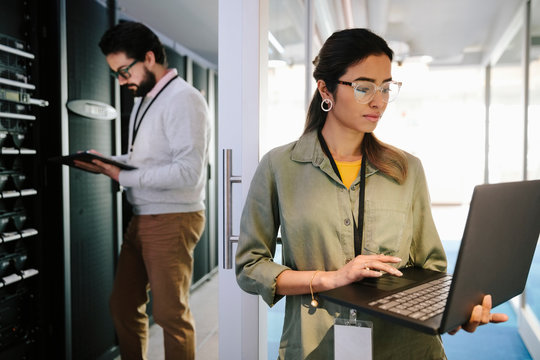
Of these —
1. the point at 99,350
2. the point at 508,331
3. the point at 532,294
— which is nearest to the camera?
the point at 99,350

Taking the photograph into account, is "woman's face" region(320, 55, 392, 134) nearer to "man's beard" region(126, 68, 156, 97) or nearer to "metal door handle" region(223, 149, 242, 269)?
"metal door handle" region(223, 149, 242, 269)

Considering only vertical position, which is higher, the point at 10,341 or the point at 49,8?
the point at 49,8

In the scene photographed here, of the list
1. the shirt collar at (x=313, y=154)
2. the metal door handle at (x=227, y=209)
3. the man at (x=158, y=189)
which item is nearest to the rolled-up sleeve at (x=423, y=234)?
the shirt collar at (x=313, y=154)

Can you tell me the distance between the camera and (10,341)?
200 centimetres

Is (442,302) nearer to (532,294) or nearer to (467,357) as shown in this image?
(467,357)

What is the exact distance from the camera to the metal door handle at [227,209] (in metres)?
1.55

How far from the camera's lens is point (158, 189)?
6.69 ft

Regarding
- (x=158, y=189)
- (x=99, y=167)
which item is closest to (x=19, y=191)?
(x=99, y=167)

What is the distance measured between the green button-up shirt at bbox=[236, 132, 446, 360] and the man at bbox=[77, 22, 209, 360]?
86cm

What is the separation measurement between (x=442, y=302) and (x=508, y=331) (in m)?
3.12

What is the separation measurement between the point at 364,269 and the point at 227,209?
0.71 metres

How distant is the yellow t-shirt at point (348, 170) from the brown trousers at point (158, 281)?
3.51 ft

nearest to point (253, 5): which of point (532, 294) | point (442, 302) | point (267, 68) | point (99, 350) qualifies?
point (267, 68)

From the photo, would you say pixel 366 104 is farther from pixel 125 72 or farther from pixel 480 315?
pixel 125 72
